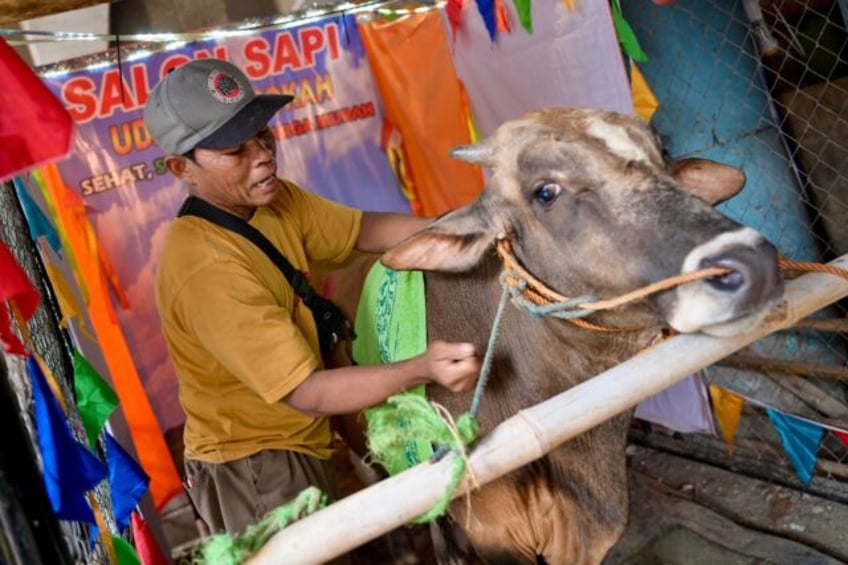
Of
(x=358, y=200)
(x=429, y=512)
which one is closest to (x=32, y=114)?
(x=429, y=512)

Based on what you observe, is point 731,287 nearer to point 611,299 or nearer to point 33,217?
point 611,299

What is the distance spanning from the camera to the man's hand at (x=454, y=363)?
6.32 ft

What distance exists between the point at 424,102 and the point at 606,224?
3898mm

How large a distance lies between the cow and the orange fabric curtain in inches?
121

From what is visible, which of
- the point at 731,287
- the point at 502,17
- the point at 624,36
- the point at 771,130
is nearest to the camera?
the point at 731,287

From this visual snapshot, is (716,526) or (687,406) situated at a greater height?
(687,406)

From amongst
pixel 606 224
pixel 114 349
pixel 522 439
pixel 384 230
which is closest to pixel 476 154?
pixel 606 224

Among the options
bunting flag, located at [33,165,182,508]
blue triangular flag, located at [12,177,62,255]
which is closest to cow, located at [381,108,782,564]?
blue triangular flag, located at [12,177,62,255]

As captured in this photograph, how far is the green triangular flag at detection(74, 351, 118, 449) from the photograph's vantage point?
7.17 ft

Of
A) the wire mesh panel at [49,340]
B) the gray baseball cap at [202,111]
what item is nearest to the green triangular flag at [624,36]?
the gray baseball cap at [202,111]

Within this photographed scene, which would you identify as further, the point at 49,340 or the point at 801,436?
the point at 801,436

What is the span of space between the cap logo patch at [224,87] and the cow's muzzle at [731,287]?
1.67 m

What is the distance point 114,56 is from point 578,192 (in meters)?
4.04

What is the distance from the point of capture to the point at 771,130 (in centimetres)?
487
